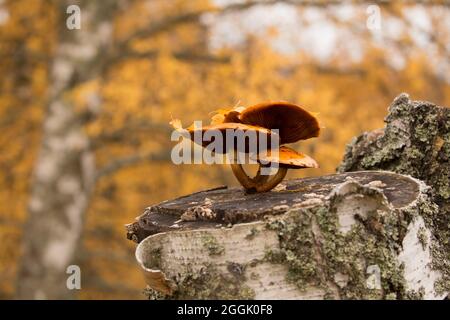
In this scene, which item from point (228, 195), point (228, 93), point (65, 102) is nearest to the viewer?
point (228, 195)

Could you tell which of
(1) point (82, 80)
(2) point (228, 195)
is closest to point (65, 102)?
(1) point (82, 80)

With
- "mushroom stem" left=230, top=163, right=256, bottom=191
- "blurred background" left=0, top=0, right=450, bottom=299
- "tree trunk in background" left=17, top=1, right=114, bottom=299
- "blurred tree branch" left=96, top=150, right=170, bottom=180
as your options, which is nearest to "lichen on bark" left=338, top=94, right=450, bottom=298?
"mushroom stem" left=230, top=163, right=256, bottom=191

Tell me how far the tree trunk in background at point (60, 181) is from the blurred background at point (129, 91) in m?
0.01

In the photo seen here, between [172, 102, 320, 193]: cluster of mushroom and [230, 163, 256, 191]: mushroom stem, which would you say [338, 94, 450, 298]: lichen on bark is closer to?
[172, 102, 320, 193]: cluster of mushroom

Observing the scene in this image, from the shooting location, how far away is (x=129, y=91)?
6.69m

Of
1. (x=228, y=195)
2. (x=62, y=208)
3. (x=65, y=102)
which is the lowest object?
(x=228, y=195)

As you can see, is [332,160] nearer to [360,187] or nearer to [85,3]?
[85,3]

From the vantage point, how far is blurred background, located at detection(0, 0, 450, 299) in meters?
6.80

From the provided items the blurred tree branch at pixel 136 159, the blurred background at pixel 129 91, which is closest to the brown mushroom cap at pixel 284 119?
the blurred background at pixel 129 91

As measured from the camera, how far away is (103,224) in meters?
8.82

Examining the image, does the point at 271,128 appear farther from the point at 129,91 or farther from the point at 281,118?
the point at 129,91

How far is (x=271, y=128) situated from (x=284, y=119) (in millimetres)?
62

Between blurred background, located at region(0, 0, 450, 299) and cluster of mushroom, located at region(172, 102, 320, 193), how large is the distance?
3.14 m

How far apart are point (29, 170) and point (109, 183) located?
4.15 feet
